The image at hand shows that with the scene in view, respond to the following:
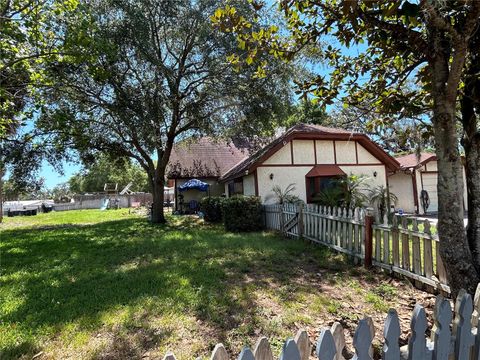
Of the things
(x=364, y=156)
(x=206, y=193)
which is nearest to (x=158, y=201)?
(x=206, y=193)

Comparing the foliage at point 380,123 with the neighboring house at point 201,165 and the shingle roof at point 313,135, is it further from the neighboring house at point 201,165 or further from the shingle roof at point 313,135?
the neighboring house at point 201,165

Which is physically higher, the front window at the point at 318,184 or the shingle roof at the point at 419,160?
the shingle roof at the point at 419,160

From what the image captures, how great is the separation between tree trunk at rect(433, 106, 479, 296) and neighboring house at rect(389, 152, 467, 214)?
1437 centimetres

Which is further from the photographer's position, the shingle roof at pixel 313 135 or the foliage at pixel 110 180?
the foliage at pixel 110 180

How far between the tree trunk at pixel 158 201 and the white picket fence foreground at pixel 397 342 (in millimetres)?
14098

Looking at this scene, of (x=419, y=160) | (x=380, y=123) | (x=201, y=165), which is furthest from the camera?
(x=201, y=165)

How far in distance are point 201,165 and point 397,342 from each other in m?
19.5

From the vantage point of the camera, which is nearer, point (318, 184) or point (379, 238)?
point (379, 238)

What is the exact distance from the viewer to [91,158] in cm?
1639

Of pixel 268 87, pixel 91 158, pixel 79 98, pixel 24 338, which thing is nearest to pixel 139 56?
pixel 79 98

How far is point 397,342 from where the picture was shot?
1712 millimetres

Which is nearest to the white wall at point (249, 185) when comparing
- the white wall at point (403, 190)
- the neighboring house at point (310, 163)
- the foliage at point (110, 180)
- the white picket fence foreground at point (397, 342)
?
the neighboring house at point (310, 163)

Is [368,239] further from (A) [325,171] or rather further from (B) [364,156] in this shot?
(B) [364,156]

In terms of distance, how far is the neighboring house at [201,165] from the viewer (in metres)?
20.2
